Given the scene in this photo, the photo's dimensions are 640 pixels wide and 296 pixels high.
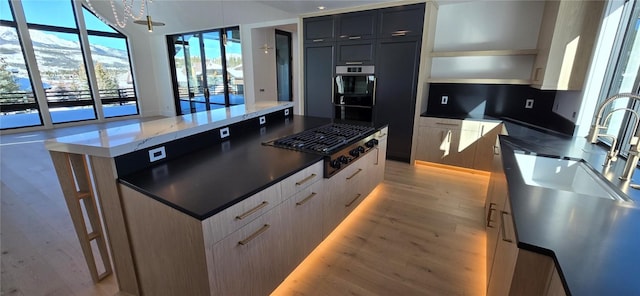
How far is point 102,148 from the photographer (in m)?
1.31

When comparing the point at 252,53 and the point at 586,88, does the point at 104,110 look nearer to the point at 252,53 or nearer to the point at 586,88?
the point at 252,53

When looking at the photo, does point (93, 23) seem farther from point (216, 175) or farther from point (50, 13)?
point (216, 175)

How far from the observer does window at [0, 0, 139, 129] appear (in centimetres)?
588

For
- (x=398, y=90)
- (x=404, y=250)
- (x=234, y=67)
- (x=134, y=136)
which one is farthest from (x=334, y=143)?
(x=234, y=67)

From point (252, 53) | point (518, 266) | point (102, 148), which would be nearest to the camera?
point (518, 266)

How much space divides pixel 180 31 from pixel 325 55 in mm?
4861

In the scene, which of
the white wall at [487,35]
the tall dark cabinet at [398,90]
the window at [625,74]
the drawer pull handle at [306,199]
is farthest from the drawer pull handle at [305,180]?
the white wall at [487,35]

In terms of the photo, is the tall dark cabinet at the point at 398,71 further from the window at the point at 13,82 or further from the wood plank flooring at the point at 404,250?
the window at the point at 13,82

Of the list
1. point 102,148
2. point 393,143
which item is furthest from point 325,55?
point 102,148

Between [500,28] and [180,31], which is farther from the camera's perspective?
[180,31]

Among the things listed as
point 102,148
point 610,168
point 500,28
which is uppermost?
point 500,28

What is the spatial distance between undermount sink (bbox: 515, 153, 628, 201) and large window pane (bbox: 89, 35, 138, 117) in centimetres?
914

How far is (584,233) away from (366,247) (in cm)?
142

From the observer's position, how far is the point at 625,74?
2.05 m
